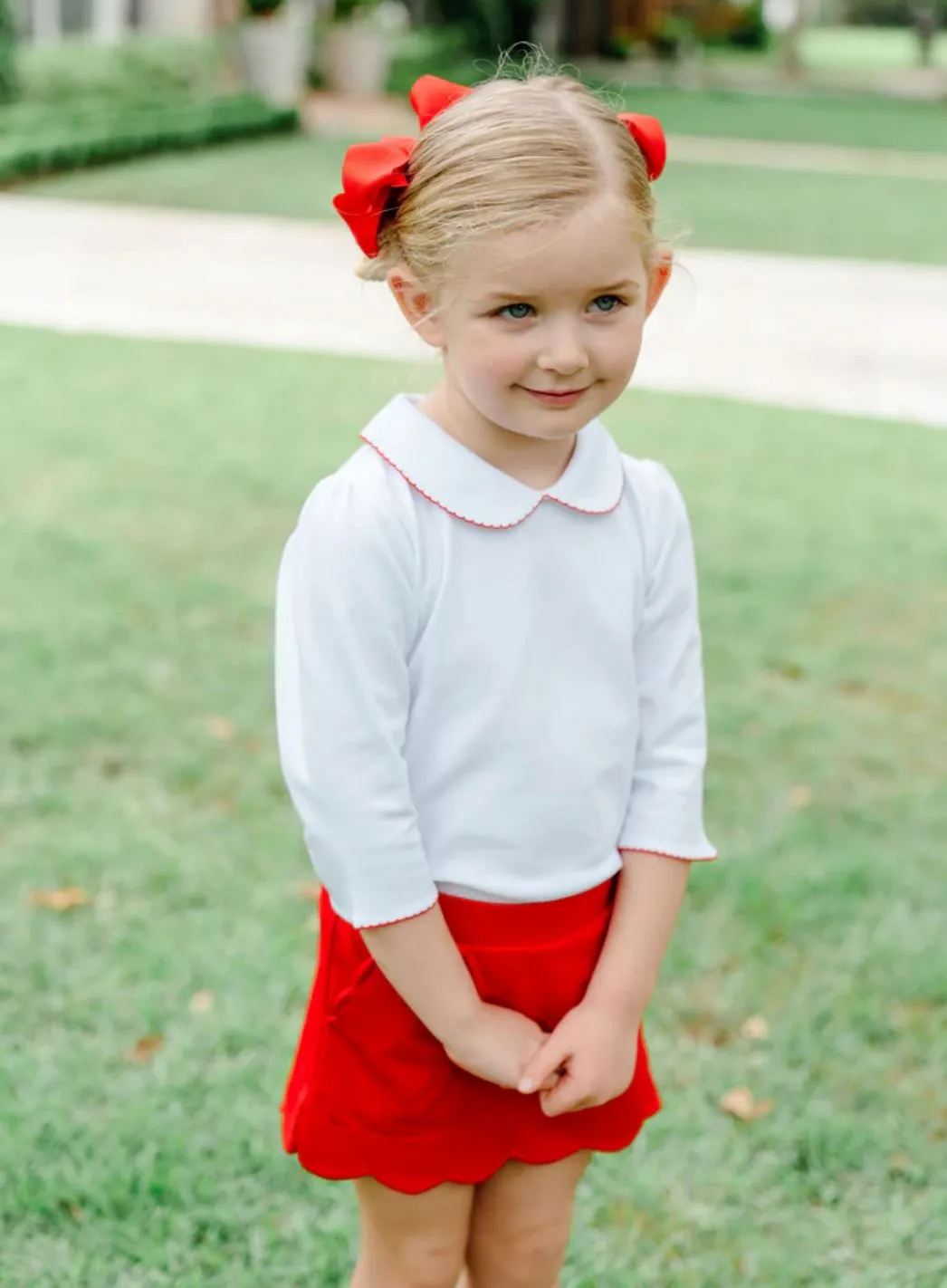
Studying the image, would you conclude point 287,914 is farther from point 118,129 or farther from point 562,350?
point 118,129

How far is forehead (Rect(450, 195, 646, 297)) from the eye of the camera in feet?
4.72

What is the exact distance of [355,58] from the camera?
841 inches

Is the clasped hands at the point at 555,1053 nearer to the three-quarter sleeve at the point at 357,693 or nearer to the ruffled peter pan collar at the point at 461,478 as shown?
the three-quarter sleeve at the point at 357,693

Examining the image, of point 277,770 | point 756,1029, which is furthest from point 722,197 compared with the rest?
point 756,1029

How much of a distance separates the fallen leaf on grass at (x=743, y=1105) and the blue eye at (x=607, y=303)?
5.34ft

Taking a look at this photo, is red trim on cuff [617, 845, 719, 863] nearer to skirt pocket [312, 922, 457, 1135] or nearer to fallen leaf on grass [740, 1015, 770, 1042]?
skirt pocket [312, 922, 457, 1135]

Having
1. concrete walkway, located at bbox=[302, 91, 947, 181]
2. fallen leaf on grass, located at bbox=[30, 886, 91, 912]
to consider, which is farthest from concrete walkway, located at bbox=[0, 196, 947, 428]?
concrete walkway, located at bbox=[302, 91, 947, 181]

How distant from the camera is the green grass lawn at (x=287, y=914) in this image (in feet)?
7.94

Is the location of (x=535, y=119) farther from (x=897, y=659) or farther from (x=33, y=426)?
(x=33, y=426)

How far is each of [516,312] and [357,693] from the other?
377 millimetres

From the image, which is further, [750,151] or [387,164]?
[750,151]

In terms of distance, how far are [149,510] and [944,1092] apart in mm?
3581

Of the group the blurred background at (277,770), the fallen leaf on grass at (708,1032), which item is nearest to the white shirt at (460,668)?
the blurred background at (277,770)

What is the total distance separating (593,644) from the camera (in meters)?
1.62
